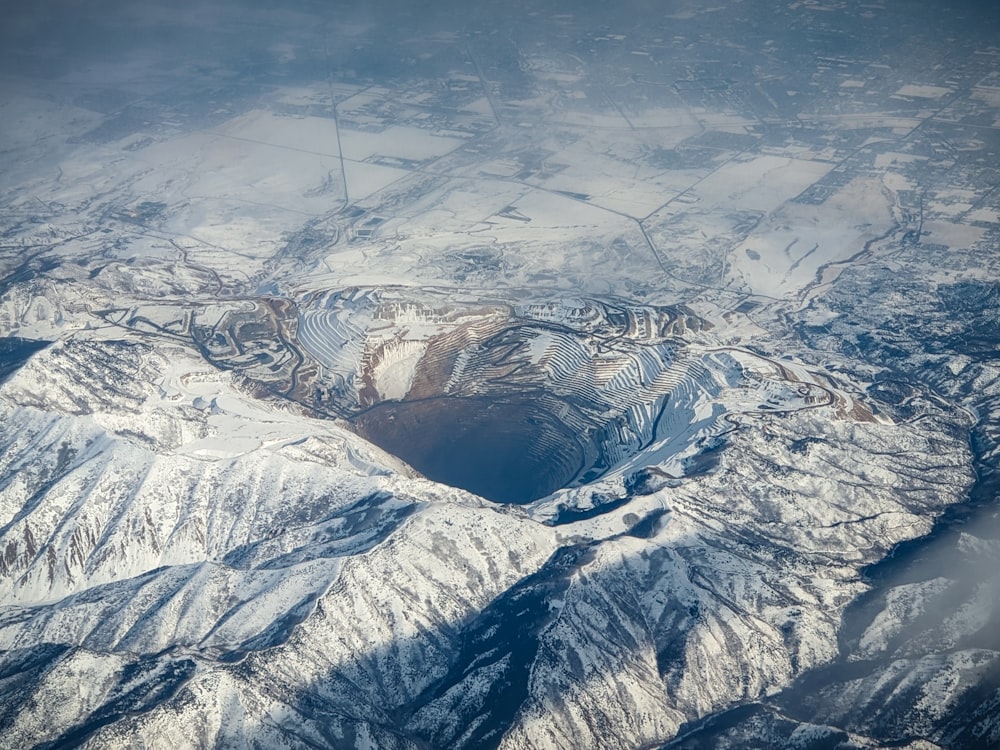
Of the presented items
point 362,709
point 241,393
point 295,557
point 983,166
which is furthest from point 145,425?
point 983,166

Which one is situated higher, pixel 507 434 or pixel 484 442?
pixel 507 434

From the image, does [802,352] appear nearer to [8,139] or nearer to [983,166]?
[983,166]

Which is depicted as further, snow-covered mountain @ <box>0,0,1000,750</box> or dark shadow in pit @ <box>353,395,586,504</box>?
dark shadow in pit @ <box>353,395,586,504</box>

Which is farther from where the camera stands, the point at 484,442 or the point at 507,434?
the point at 507,434

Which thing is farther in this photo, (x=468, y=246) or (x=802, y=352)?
(x=468, y=246)

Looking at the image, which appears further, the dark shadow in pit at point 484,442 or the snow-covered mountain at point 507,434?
the dark shadow in pit at point 484,442

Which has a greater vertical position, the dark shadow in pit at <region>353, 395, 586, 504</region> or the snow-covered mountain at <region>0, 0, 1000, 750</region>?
Answer: the snow-covered mountain at <region>0, 0, 1000, 750</region>

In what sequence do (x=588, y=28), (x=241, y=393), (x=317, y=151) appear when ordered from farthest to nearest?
(x=588, y=28) → (x=317, y=151) → (x=241, y=393)

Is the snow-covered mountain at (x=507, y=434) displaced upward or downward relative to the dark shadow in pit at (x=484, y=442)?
upward
